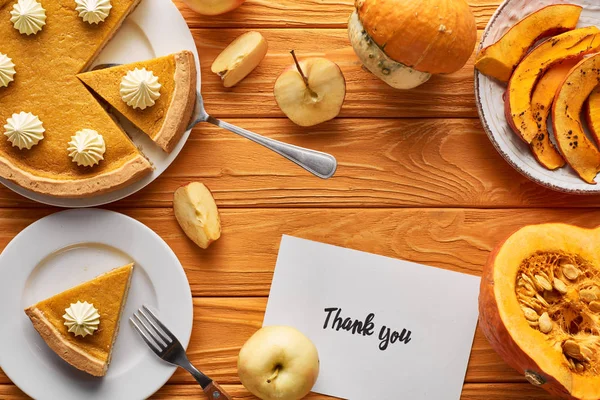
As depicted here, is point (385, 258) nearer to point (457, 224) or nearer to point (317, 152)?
point (457, 224)

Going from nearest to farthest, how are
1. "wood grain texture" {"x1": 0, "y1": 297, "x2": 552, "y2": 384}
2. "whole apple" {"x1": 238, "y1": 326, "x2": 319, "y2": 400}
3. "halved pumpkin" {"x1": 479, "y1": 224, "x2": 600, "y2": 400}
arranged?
1. "halved pumpkin" {"x1": 479, "y1": 224, "x2": 600, "y2": 400}
2. "whole apple" {"x1": 238, "y1": 326, "x2": 319, "y2": 400}
3. "wood grain texture" {"x1": 0, "y1": 297, "x2": 552, "y2": 384}

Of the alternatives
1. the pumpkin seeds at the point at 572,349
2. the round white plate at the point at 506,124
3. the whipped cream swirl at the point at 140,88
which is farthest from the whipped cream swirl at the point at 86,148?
the pumpkin seeds at the point at 572,349

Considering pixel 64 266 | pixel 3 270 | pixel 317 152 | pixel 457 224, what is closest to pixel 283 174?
pixel 317 152

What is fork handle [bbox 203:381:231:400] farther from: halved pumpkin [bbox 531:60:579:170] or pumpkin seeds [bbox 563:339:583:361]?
halved pumpkin [bbox 531:60:579:170]

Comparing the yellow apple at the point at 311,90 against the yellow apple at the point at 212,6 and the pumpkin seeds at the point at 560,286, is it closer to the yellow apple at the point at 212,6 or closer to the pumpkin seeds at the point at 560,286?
the yellow apple at the point at 212,6

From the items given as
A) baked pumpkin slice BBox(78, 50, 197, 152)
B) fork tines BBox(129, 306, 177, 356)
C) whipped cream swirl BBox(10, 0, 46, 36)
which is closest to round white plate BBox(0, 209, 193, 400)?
fork tines BBox(129, 306, 177, 356)

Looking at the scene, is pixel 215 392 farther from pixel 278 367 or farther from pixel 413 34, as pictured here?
pixel 413 34
